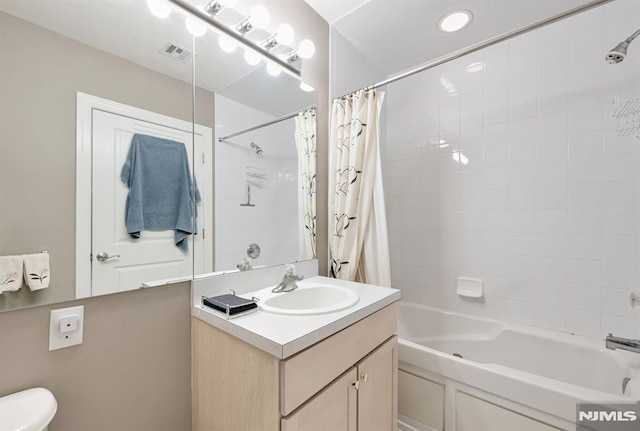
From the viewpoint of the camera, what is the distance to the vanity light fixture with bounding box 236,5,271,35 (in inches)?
50.7

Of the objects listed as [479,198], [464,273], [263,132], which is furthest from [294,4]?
[464,273]

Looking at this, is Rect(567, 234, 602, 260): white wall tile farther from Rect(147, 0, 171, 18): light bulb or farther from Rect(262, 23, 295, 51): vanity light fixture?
Rect(147, 0, 171, 18): light bulb

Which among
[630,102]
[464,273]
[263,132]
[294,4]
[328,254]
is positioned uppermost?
[294,4]

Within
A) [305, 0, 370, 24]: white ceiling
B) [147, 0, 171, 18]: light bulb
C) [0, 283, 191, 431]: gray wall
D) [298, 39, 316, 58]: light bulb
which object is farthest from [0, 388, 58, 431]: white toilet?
[305, 0, 370, 24]: white ceiling

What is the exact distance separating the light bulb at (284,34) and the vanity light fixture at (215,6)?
0.98 feet

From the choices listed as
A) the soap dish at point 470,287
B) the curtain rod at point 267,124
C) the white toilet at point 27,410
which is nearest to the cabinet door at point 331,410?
the white toilet at point 27,410

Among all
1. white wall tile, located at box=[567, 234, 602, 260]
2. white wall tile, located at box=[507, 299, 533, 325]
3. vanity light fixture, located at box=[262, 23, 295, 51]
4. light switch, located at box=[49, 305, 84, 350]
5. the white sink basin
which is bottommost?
white wall tile, located at box=[507, 299, 533, 325]

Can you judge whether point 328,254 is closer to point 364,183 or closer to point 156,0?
point 364,183

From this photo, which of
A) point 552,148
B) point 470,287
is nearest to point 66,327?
point 470,287

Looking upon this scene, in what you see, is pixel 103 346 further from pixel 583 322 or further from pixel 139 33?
pixel 583 322

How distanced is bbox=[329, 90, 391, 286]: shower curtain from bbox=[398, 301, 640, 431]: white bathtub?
514 millimetres

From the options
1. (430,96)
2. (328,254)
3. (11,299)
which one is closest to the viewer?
(11,299)

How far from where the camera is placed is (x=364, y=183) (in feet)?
5.61

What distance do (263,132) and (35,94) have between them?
0.87 metres
